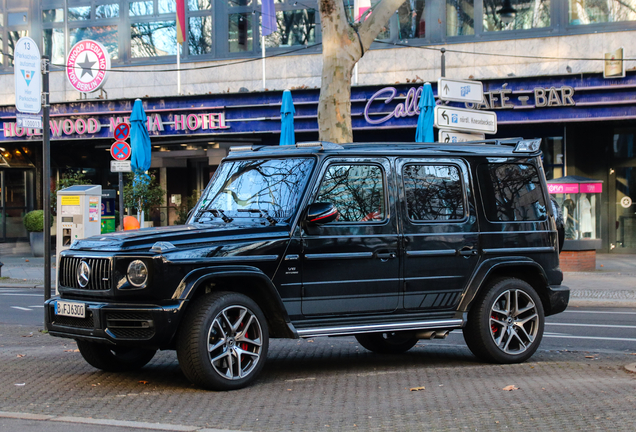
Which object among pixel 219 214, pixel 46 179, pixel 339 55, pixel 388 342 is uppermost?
pixel 339 55

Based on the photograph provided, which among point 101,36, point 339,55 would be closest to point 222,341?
point 339,55

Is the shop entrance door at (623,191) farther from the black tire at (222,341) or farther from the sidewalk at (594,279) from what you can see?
the black tire at (222,341)

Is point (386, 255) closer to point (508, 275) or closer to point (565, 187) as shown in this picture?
point (508, 275)

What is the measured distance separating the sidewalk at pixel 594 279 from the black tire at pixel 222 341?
888 cm

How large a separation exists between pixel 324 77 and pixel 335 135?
1.16 metres

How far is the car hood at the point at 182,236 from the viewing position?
20.5ft

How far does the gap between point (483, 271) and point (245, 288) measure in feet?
7.65

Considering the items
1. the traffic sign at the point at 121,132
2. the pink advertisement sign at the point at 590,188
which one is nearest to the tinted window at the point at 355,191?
the traffic sign at the point at 121,132

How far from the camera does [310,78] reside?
2458 cm

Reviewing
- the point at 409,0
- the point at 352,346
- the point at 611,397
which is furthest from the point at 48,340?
the point at 409,0

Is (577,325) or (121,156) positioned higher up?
(121,156)

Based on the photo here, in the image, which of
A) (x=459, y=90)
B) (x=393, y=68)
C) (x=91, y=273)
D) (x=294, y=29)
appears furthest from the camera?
(x=294, y=29)

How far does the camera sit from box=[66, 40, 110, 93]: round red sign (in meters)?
25.5

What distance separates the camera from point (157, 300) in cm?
612
